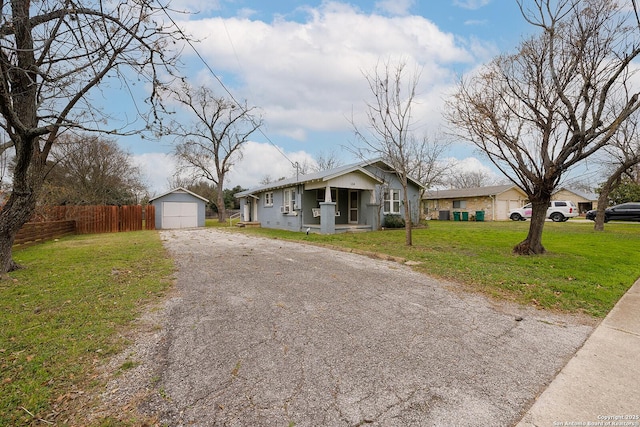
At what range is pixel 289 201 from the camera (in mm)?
17141

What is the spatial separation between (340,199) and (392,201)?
3005 mm

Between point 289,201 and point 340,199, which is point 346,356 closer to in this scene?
point 289,201

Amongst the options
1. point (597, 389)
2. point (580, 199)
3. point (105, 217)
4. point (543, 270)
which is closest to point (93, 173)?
point (105, 217)

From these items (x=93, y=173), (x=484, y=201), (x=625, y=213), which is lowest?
(x=625, y=213)

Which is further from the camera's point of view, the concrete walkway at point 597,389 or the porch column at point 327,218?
the porch column at point 327,218

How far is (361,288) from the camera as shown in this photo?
505 centimetres

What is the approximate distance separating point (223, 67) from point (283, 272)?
630cm

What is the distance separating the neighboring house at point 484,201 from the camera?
2797 centimetres

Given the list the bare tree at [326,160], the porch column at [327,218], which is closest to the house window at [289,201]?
the porch column at [327,218]

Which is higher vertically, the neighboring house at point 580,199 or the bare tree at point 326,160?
the bare tree at point 326,160

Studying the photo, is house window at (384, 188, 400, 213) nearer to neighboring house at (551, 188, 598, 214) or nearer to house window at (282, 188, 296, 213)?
house window at (282, 188, 296, 213)

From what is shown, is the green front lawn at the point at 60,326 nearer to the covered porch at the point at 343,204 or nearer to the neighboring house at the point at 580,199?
the covered porch at the point at 343,204

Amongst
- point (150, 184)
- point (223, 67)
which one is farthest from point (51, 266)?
point (150, 184)

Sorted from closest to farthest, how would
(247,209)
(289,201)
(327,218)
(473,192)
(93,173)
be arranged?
(327,218) → (289,201) → (93,173) → (247,209) → (473,192)
